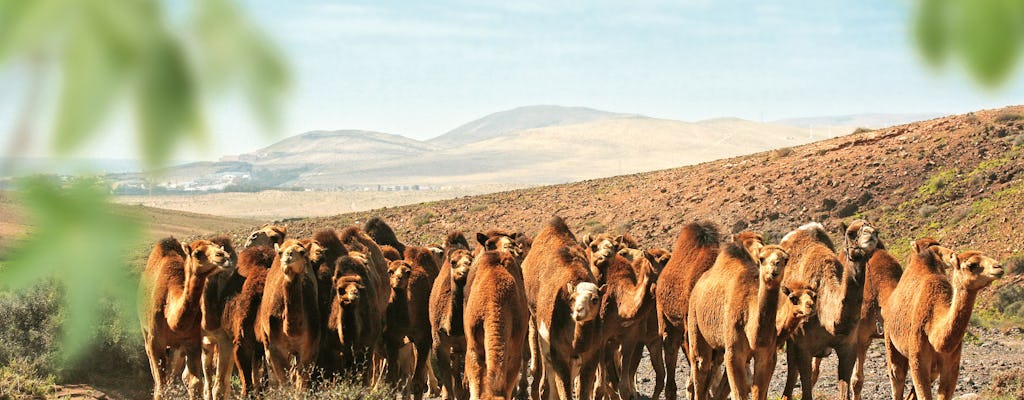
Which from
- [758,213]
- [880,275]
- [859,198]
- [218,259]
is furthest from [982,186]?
[218,259]

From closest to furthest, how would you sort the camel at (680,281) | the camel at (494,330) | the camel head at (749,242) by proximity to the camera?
1. the camel at (494,330)
2. the camel head at (749,242)
3. the camel at (680,281)

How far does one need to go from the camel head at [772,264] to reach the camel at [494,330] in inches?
101

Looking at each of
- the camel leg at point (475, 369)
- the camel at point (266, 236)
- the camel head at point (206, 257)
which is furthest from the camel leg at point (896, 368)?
the camel at point (266, 236)

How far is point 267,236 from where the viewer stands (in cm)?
1605

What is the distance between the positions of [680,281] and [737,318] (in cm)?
261

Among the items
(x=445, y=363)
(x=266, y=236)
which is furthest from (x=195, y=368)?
(x=266, y=236)

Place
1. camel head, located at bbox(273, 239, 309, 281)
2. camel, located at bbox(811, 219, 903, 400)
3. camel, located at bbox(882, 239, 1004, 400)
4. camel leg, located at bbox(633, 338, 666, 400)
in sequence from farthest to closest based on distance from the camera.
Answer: camel leg, located at bbox(633, 338, 666, 400), camel, located at bbox(811, 219, 903, 400), camel head, located at bbox(273, 239, 309, 281), camel, located at bbox(882, 239, 1004, 400)

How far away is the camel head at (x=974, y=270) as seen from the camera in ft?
34.4

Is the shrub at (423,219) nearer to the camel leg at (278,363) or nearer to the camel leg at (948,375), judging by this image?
the camel leg at (278,363)

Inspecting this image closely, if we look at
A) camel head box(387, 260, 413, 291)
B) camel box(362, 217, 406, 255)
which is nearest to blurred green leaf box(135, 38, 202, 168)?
camel head box(387, 260, 413, 291)

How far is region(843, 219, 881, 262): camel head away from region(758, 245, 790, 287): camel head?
271 cm

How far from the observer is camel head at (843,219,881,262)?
13.4 m

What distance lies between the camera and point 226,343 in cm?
1290

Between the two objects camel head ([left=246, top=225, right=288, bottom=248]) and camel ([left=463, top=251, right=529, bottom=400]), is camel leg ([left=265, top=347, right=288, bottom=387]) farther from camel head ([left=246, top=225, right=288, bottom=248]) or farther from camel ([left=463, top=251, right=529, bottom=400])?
camel head ([left=246, top=225, right=288, bottom=248])
